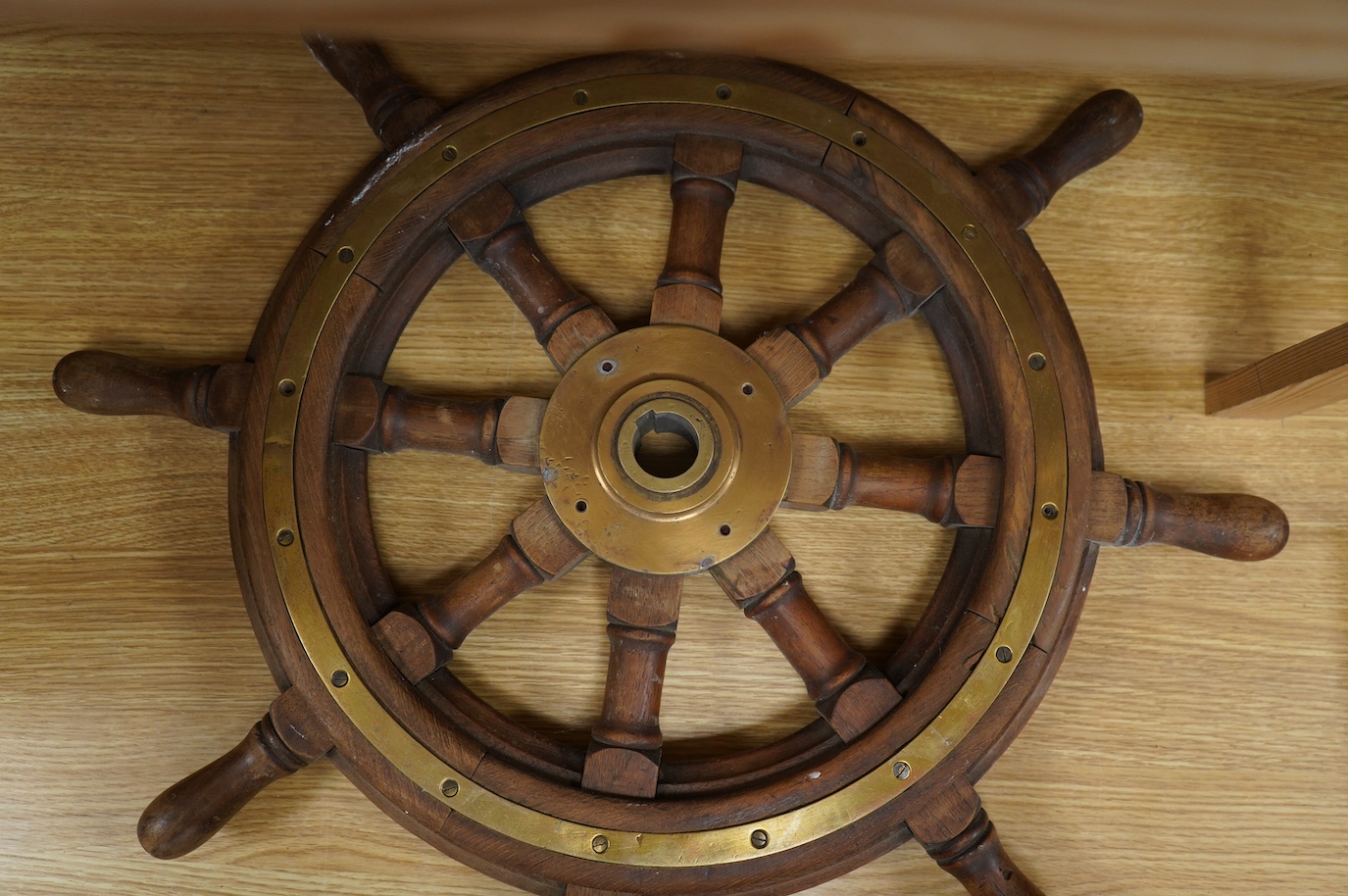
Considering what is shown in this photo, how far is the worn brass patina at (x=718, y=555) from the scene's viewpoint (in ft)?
3.23

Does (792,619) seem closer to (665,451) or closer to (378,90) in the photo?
(665,451)

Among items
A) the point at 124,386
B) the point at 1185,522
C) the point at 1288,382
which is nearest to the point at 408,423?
the point at 124,386

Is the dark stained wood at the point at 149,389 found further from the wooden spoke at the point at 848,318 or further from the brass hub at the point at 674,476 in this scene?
the wooden spoke at the point at 848,318

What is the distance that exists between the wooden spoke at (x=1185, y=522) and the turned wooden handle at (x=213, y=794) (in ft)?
2.67

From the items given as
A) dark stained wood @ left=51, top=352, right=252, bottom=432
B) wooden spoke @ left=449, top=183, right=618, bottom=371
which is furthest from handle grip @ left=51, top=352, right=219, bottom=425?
wooden spoke @ left=449, top=183, right=618, bottom=371

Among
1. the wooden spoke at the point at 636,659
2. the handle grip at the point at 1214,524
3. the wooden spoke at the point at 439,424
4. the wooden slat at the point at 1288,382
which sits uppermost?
the wooden slat at the point at 1288,382

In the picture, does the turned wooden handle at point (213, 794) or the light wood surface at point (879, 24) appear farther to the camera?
the turned wooden handle at point (213, 794)

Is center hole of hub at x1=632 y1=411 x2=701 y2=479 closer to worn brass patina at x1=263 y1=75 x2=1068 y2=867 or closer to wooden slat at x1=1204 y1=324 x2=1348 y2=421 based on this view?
worn brass patina at x1=263 y1=75 x2=1068 y2=867

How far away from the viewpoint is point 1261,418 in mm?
1191

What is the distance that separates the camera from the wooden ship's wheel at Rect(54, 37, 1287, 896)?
1.00m

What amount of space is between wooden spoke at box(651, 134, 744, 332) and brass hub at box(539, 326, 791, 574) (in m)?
0.02

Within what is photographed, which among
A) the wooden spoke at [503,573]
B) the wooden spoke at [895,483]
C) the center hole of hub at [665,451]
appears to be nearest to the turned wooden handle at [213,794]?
the wooden spoke at [503,573]

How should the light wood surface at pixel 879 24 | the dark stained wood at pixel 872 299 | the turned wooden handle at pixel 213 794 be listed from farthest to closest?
1. the dark stained wood at pixel 872 299
2. the turned wooden handle at pixel 213 794
3. the light wood surface at pixel 879 24

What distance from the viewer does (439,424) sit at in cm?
107
